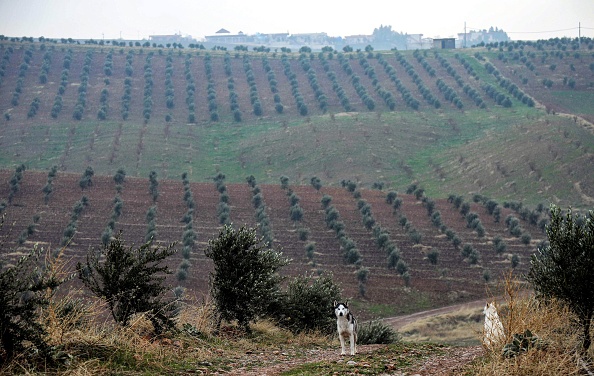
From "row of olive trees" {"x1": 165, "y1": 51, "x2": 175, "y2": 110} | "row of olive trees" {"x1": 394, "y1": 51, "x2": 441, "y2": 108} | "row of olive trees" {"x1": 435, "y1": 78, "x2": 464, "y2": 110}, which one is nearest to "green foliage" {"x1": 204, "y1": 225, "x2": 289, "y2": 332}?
"row of olive trees" {"x1": 165, "y1": 51, "x2": 175, "y2": 110}

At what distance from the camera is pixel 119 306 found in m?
15.4

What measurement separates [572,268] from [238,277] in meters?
9.36

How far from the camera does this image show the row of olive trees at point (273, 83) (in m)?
101

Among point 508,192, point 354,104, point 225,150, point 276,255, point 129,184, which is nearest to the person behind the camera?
point 276,255

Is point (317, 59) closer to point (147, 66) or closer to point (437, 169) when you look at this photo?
point (147, 66)

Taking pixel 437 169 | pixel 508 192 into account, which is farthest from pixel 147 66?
pixel 508 192

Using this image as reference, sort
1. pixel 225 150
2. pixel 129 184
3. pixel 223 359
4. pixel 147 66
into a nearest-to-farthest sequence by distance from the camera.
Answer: pixel 223 359 → pixel 129 184 → pixel 225 150 → pixel 147 66

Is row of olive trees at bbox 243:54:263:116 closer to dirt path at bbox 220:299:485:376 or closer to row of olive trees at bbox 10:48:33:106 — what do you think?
row of olive trees at bbox 10:48:33:106

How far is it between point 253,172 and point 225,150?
9209 mm

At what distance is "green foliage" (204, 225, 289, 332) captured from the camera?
19.2 meters

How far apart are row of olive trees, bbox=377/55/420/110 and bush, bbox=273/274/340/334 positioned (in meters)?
80.7

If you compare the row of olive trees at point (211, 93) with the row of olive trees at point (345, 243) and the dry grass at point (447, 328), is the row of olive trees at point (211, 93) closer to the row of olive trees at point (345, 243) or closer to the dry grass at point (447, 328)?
the row of olive trees at point (345, 243)

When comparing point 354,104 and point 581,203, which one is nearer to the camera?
point 581,203

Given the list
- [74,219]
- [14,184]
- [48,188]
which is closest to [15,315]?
[74,219]
